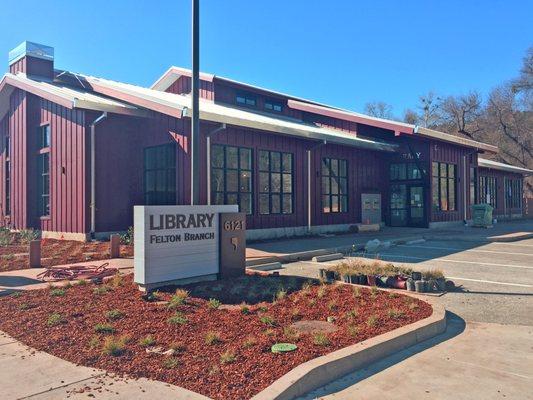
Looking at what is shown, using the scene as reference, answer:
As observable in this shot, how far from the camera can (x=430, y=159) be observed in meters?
22.5

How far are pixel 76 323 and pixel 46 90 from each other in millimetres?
13628

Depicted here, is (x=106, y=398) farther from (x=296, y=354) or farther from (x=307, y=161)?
(x=307, y=161)

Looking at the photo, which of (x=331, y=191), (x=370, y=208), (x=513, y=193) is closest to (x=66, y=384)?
(x=331, y=191)

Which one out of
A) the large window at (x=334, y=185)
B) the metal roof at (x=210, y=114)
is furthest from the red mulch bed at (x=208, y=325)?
the large window at (x=334, y=185)

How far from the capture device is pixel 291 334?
5.35 meters

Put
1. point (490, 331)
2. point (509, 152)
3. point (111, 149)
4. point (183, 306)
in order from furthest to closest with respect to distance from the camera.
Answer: point (509, 152)
point (111, 149)
point (183, 306)
point (490, 331)

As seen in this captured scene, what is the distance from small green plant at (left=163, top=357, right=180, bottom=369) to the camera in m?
4.45

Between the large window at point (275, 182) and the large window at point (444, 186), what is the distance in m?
8.60

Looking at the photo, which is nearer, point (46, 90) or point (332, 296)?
point (332, 296)

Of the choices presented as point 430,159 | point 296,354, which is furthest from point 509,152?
point 296,354

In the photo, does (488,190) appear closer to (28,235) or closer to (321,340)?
(28,235)

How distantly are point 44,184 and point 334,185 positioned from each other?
12.4 meters

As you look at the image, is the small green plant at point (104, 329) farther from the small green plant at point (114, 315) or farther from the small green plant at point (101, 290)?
the small green plant at point (101, 290)

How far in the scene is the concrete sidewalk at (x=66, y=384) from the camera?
12.7 feet
